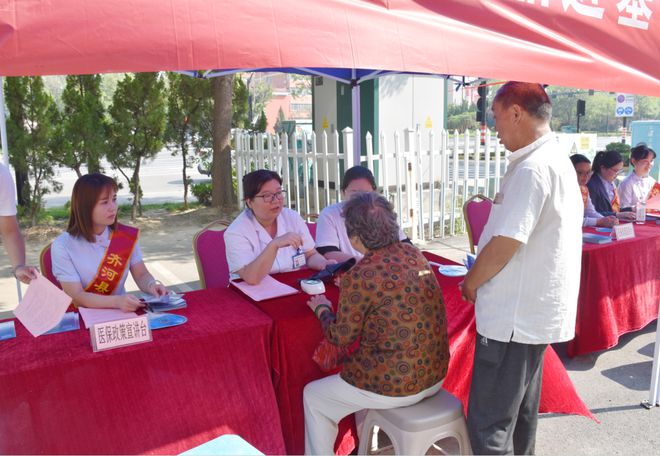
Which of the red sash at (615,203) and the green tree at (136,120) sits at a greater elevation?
the green tree at (136,120)

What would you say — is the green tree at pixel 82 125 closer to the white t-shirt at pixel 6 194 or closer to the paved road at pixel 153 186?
the paved road at pixel 153 186

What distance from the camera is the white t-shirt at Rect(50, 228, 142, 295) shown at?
251cm

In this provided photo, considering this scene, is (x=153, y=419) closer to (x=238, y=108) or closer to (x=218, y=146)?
(x=218, y=146)

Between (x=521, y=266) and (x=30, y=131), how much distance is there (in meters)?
7.62

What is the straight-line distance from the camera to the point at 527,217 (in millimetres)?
1810

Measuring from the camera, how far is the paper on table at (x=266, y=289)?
2.52m

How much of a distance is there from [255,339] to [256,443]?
1.31 feet

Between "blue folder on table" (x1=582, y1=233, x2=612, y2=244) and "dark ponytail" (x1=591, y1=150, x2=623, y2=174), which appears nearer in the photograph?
"blue folder on table" (x1=582, y1=233, x2=612, y2=244)

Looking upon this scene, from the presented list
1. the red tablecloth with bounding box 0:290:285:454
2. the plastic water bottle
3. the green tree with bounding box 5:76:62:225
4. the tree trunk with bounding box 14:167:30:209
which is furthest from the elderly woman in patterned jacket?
the tree trunk with bounding box 14:167:30:209

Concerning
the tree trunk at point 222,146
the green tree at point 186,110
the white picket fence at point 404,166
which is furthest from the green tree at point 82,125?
the white picket fence at point 404,166

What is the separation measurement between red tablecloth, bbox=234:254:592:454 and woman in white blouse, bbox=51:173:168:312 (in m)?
0.58

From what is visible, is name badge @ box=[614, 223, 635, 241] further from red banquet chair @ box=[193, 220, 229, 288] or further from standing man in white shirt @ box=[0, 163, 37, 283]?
standing man in white shirt @ box=[0, 163, 37, 283]

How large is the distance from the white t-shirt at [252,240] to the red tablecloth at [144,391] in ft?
1.86

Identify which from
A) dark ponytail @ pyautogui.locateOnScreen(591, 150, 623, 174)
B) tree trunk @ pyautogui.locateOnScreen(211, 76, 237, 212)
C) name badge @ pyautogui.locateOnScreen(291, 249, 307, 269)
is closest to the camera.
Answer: name badge @ pyautogui.locateOnScreen(291, 249, 307, 269)
